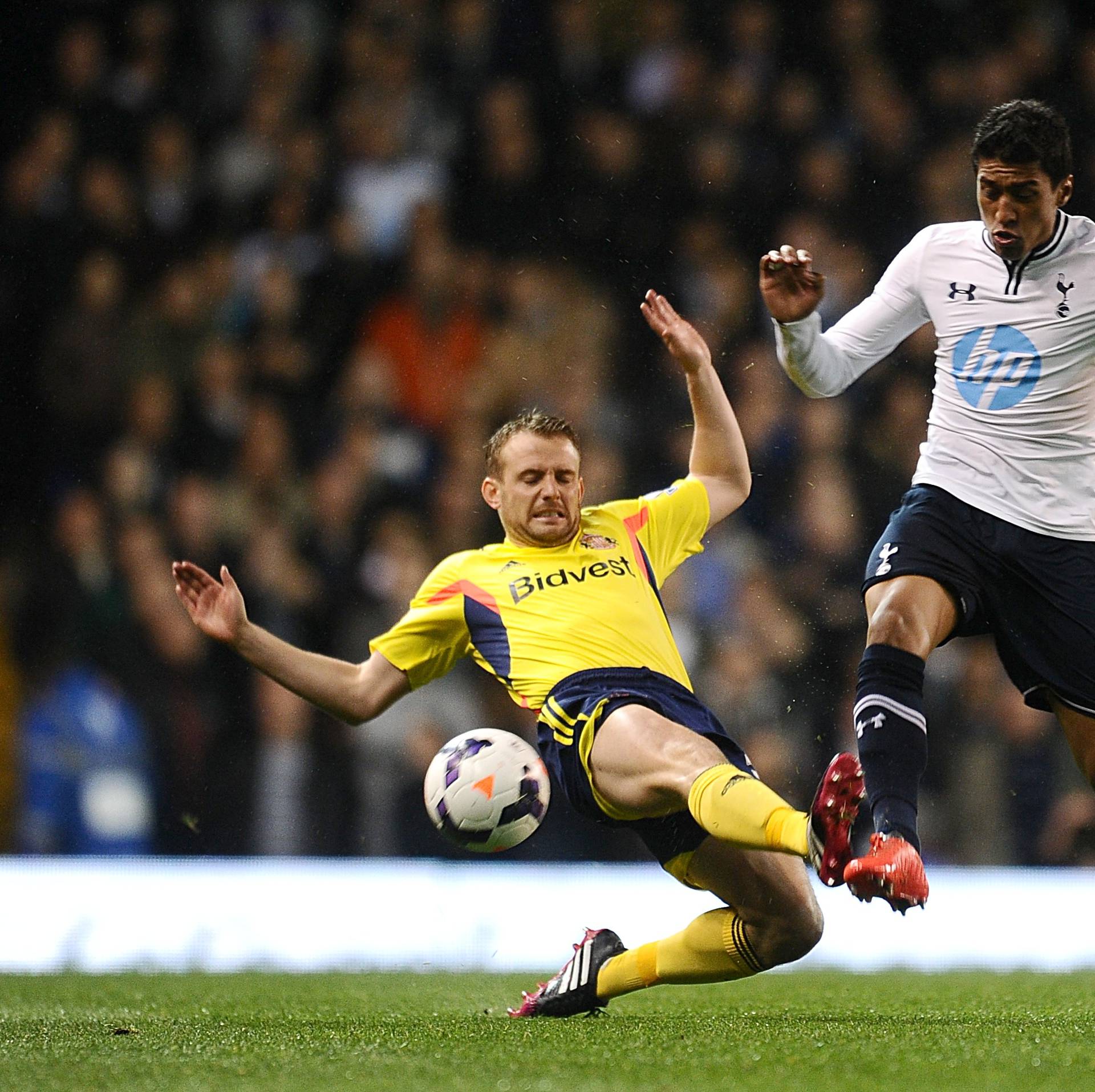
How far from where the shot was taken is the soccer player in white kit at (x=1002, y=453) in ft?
13.5

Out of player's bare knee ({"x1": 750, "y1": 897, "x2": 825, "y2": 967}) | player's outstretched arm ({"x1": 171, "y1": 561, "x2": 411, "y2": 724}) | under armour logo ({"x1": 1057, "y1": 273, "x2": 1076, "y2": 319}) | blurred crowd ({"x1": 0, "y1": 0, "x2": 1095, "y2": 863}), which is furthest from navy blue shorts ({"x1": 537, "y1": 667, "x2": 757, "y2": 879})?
blurred crowd ({"x1": 0, "y1": 0, "x2": 1095, "y2": 863})

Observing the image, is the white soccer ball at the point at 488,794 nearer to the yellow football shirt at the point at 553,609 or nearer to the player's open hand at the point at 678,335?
the yellow football shirt at the point at 553,609

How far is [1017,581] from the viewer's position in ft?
13.8

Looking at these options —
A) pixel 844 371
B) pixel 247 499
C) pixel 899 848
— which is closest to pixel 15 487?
pixel 247 499

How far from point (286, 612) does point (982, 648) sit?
329 cm

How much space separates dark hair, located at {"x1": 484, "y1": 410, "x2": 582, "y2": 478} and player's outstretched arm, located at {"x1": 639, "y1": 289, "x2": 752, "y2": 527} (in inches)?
14.9

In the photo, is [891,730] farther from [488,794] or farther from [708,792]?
[488,794]

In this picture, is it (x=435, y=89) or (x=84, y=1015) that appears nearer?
(x=84, y=1015)

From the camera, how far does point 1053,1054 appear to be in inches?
138

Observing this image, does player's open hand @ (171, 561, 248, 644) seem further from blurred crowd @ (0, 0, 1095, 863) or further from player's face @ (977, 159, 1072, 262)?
blurred crowd @ (0, 0, 1095, 863)

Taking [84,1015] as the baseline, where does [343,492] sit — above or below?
above

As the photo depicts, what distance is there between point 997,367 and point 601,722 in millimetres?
1357

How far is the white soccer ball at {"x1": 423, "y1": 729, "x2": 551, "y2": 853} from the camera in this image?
14.3ft

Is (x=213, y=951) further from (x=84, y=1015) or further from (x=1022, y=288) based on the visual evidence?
(x=1022, y=288)
